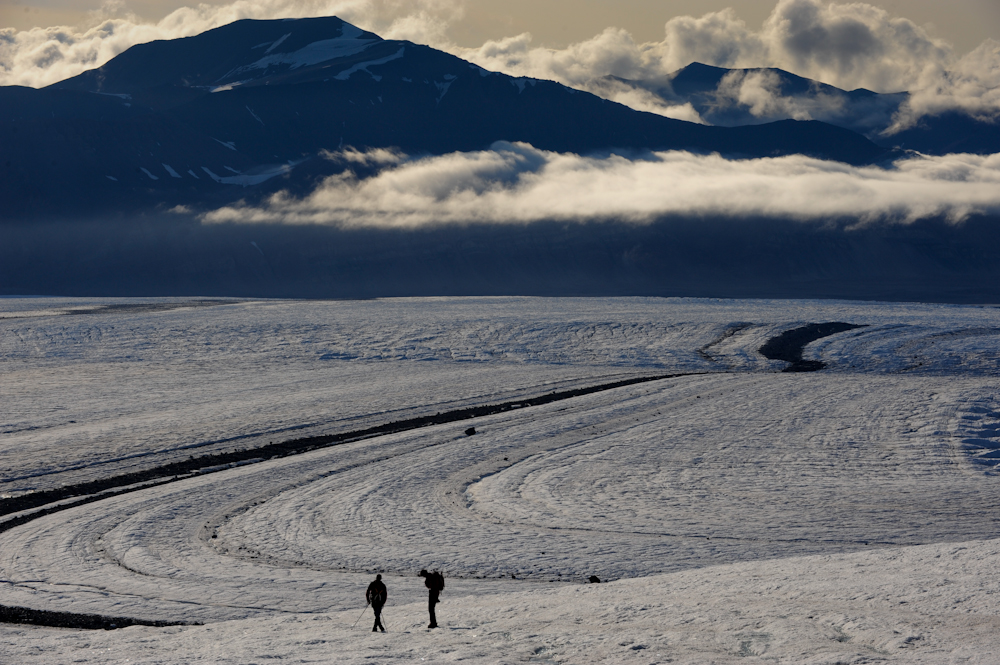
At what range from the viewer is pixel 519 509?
914 inches

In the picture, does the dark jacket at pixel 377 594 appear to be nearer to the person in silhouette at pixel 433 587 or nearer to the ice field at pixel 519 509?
the ice field at pixel 519 509

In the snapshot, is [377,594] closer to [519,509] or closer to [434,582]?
[434,582]

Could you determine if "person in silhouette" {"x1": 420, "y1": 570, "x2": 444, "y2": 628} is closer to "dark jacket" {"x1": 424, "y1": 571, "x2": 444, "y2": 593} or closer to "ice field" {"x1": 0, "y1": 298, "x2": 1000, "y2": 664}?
"dark jacket" {"x1": 424, "y1": 571, "x2": 444, "y2": 593}

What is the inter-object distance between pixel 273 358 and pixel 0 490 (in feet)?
100

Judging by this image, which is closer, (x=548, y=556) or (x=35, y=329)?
(x=548, y=556)

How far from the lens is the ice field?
13.4 metres

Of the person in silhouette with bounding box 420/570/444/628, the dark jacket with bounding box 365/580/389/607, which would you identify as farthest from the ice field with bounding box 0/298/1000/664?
the dark jacket with bounding box 365/580/389/607

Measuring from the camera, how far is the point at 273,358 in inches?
2228

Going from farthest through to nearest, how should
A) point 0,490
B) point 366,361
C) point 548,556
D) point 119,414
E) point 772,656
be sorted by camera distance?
point 366,361 → point 119,414 → point 0,490 → point 548,556 → point 772,656

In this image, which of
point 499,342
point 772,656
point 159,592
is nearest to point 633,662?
point 772,656

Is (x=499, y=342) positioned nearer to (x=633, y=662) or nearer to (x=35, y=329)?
(x=35, y=329)

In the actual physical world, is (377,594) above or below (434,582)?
below

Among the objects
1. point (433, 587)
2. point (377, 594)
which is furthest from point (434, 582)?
point (377, 594)

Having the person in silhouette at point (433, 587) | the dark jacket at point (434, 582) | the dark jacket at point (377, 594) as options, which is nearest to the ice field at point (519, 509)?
the person in silhouette at point (433, 587)
